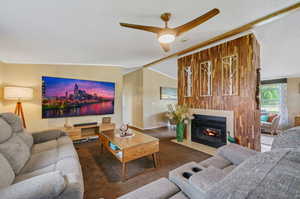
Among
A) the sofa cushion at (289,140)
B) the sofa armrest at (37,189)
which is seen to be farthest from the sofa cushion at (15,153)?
the sofa cushion at (289,140)

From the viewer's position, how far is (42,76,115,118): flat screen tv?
3.41 meters

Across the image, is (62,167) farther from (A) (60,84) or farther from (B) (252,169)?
(A) (60,84)

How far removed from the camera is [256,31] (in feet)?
8.63

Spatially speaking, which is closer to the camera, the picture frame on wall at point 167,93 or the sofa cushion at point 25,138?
the sofa cushion at point 25,138

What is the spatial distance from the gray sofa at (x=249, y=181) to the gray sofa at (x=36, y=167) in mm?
570

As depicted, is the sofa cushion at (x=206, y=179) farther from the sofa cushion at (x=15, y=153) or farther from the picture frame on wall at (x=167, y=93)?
the picture frame on wall at (x=167, y=93)

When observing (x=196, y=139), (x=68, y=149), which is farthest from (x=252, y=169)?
(x=196, y=139)

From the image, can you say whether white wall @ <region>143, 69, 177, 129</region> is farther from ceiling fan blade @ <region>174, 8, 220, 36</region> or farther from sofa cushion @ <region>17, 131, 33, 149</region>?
sofa cushion @ <region>17, 131, 33, 149</region>

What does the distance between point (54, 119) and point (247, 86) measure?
4970 mm

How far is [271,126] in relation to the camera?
14.0 feet

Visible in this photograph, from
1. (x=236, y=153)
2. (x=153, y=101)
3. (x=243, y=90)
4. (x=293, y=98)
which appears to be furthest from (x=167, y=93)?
(x=236, y=153)

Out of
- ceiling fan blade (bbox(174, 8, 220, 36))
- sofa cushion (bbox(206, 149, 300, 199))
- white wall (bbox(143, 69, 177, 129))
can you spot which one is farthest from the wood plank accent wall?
white wall (bbox(143, 69, 177, 129))

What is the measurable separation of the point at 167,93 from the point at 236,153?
195 inches

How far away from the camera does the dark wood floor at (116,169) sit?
1.73 meters
